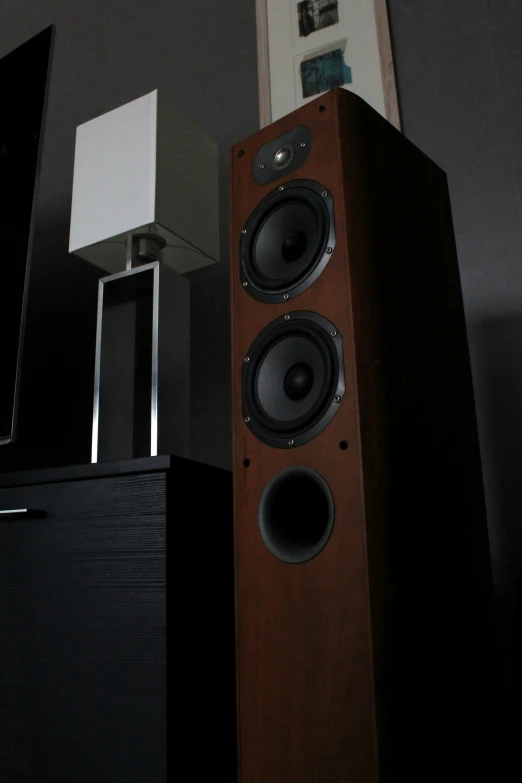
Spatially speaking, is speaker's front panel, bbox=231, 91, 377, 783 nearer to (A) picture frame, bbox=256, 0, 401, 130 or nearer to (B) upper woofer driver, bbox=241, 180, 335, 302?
(B) upper woofer driver, bbox=241, 180, 335, 302

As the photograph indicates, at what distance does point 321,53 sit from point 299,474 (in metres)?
1.02

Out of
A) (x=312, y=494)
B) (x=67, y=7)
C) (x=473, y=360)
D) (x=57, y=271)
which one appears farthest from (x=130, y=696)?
(x=67, y=7)

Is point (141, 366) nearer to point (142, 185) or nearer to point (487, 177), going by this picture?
point (142, 185)

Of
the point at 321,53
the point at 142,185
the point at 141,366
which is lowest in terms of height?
the point at 141,366

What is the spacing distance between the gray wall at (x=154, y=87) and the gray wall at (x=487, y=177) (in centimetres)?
36

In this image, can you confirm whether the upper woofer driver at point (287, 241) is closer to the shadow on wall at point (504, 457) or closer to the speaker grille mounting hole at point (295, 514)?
the speaker grille mounting hole at point (295, 514)

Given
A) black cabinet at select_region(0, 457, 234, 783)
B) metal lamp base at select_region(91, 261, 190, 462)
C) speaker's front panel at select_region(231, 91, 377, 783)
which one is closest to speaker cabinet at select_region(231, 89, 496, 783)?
speaker's front panel at select_region(231, 91, 377, 783)

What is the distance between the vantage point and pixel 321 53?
1380 millimetres

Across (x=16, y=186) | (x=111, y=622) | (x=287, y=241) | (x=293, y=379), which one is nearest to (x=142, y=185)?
(x=16, y=186)

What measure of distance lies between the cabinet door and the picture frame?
34.8 inches

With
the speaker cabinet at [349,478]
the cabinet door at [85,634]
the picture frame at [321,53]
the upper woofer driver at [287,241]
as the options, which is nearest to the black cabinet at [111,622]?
the cabinet door at [85,634]

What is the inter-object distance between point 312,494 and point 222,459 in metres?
0.59

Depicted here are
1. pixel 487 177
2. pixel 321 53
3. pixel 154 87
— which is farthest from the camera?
pixel 154 87

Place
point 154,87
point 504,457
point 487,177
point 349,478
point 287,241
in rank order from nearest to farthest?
point 349,478, point 287,241, point 504,457, point 487,177, point 154,87
